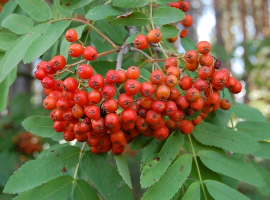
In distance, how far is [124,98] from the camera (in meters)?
1.31

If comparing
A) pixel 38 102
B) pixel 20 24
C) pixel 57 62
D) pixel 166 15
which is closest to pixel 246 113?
pixel 166 15

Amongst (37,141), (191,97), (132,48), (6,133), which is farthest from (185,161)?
(6,133)

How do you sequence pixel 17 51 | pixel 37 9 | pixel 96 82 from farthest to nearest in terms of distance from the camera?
1. pixel 37 9
2. pixel 17 51
3. pixel 96 82

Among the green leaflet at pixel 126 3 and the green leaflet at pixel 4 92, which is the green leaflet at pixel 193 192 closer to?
the green leaflet at pixel 126 3

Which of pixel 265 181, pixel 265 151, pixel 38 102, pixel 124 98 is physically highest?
pixel 124 98

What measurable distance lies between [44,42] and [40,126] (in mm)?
526

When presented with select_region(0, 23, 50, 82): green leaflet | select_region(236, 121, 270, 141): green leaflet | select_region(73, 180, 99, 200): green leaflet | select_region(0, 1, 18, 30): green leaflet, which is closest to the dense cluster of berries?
select_region(0, 1, 18, 30): green leaflet

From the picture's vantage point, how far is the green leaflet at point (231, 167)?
Result: 4.76ft

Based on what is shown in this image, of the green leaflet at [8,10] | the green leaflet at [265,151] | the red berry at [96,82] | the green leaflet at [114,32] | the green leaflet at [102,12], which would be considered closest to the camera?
the red berry at [96,82]

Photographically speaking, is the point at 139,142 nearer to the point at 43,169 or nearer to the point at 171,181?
the point at 171,181

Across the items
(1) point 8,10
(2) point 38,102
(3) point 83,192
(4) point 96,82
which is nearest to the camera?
(4) point 96,82

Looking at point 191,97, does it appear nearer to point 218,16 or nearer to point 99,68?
point 99,68

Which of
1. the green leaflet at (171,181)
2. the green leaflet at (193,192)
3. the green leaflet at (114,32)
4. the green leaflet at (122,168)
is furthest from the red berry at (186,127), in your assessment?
the green leaflet at (114,32)

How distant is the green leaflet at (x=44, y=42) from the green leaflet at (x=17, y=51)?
31 millimetres
